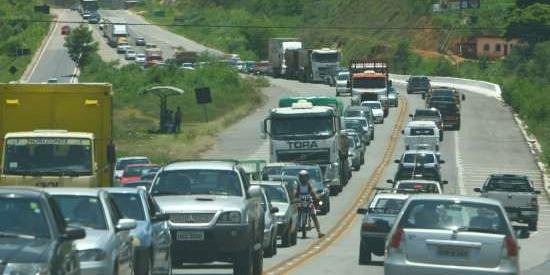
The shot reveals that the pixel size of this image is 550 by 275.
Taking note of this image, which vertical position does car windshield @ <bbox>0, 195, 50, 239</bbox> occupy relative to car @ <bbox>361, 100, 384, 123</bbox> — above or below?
above

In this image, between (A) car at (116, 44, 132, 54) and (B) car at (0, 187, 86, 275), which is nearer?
(B) car at (0, 187, 86, 275)

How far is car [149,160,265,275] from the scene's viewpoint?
76.5 ft

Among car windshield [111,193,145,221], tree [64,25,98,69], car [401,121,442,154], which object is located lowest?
tree [64,25,98,69]

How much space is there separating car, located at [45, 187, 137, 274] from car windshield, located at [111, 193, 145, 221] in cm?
155

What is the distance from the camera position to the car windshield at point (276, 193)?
35.1m

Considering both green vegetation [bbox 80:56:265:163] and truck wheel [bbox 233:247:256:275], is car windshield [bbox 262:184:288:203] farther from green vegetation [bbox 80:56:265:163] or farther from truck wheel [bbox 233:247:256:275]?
green vegetation [bbox 80:56:265:163]

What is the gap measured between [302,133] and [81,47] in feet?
282

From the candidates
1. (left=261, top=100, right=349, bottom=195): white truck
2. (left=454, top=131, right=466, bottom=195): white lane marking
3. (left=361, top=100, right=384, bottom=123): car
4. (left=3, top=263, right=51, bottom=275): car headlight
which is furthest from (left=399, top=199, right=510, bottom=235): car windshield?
(left=361, top=100, right=384, bottom=123): car

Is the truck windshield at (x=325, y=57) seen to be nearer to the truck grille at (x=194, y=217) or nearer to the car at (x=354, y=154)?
the car at (x=354, y=154)

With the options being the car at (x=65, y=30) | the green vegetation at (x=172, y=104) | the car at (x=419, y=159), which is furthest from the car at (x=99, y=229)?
the car at (x=65, y=30)

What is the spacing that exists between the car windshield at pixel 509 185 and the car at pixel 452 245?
2685cm

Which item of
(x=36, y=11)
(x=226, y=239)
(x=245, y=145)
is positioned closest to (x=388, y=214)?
(x=226, y=239)

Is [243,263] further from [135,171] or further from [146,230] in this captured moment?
[135,171]

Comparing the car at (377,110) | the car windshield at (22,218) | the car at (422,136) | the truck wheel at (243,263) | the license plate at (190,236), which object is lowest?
the car at (377,110)
